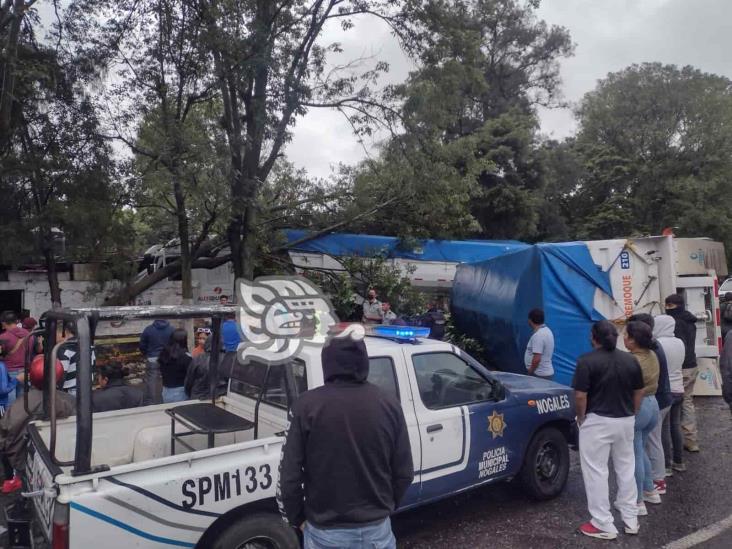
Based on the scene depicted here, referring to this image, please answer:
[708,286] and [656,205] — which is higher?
[656,205]

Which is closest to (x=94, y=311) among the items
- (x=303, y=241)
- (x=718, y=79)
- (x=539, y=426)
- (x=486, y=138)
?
(x=539, y=426)

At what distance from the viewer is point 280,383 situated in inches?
157

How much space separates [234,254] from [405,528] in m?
6.84

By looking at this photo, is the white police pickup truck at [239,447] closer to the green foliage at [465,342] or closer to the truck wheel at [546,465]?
the truck wheel at [546,465]

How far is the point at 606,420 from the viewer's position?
13.9 ft

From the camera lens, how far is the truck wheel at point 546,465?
492 centimetres

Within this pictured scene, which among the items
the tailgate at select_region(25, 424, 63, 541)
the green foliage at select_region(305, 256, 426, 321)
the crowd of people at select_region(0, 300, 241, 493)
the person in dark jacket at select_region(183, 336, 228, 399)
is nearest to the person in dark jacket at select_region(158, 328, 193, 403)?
the crowd of people at select_region(0, 300, 241, 493)

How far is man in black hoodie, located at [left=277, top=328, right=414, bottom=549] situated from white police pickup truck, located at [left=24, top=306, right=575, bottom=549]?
37.8 inches

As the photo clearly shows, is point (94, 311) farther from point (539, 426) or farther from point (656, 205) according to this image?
point (656, 205)

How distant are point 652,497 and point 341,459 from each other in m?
3.83

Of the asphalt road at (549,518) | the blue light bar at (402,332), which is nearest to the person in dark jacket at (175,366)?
the blue light bar at (402,332)

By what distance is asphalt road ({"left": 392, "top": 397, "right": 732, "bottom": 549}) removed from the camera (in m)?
4.32

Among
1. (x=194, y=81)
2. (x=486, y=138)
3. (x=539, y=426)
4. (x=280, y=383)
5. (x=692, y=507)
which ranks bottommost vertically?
(x=692, y=507)

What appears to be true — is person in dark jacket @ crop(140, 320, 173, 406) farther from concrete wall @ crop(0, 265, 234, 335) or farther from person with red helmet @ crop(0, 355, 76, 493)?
concrete wall @ crop(0, 265, 234, 335)
